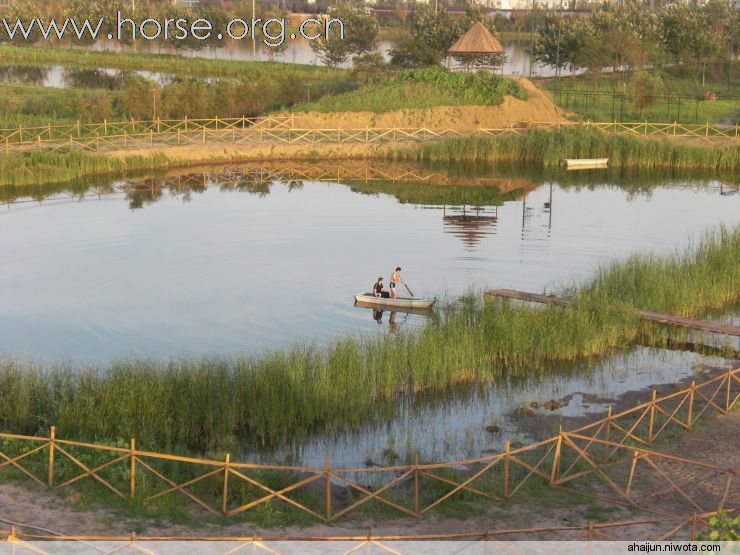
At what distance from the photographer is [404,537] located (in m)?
15.2

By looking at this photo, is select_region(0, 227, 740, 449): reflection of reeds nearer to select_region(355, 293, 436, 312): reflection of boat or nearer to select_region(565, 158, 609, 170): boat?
select_region(355, 293, 436, 312): reflection of boat

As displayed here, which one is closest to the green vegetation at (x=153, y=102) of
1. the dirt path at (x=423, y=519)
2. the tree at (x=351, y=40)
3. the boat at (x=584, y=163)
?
the boat at (x=584, y=163)

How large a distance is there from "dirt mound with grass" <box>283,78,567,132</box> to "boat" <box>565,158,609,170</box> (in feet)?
26.0

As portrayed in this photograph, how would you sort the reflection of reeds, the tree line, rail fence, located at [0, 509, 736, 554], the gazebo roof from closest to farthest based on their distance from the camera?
rail fence, located at [0, 509, 736, 554], the reflection of reeds, the gazebo roof, the tree line

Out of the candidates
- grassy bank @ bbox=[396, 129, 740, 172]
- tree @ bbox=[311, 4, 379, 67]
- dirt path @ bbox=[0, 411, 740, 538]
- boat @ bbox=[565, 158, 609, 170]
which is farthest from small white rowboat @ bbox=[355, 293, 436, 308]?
tree @ bbox=[311, 4, 379, 67]

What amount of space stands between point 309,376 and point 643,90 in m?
43.9

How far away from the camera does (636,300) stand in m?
28.3

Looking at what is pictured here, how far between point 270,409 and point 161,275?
11672 mm

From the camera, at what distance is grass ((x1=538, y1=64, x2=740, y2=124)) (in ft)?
205

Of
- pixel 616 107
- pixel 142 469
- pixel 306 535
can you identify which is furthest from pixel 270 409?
pixel 616 107

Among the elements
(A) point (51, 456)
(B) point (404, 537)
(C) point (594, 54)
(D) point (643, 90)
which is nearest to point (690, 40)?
(C) point (594, 54)

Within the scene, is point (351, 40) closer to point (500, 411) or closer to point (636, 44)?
point (636, 44)

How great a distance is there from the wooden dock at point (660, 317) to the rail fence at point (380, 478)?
7.46m

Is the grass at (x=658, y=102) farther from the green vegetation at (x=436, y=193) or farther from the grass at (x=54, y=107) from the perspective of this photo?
the grass at (x=54, y=107)
